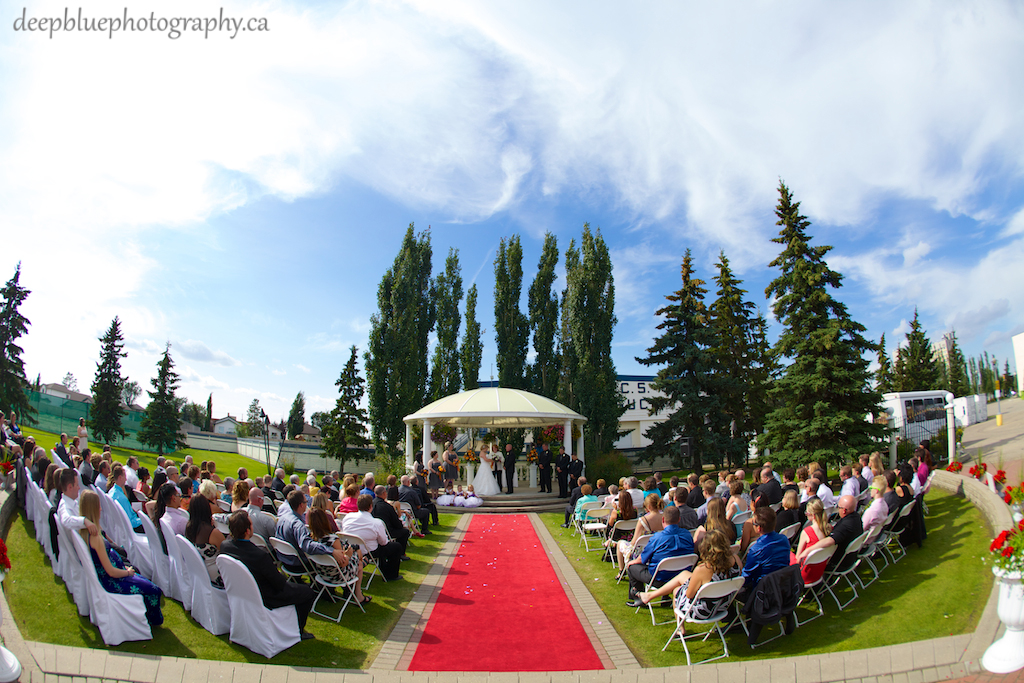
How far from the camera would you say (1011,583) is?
4.56 metres

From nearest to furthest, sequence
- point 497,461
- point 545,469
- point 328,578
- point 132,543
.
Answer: point 328,578 → point 132,543 → point 545,469 → point 497,461

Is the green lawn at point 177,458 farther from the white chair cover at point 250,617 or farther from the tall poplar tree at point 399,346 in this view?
the white chair cover at point 250,617

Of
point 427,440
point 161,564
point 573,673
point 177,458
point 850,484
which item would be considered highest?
point 427,440

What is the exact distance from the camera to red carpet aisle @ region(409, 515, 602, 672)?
5238 millimetres

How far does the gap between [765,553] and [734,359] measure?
20.6m

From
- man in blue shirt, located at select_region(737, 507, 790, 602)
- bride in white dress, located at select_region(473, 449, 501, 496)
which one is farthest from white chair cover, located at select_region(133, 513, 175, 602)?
bride in white dress, located at select_region(473, 449, 501, 496)

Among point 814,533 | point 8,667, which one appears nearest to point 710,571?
point 814,533

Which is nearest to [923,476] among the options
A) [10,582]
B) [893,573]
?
[893,573]

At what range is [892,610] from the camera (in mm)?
5930

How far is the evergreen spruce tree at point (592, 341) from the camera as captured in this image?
83.6 feet

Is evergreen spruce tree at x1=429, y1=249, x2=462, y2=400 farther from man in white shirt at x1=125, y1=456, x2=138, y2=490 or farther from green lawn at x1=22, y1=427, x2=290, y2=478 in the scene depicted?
man in white shirt at x1=125, y1=456, x2=138, y2=490

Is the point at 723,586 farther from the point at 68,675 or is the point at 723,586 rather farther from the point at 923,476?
the point at 923,476

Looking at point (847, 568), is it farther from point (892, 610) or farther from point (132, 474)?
point (132, 474)

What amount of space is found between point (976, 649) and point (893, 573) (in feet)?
8.11
